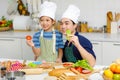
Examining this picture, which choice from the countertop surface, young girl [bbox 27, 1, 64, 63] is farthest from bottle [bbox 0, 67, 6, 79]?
the countertop surface

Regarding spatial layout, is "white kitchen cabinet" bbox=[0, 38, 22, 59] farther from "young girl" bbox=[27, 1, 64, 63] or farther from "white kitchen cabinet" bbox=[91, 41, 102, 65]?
"white kitchen cabinet" bbox=[91, 41, 102, 65]

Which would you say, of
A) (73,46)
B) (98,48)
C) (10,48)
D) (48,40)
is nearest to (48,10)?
(48,40)

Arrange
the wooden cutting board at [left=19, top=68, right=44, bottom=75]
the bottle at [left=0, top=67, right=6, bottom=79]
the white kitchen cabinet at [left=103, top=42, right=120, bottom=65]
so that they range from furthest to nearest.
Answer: the white kitchen cabinet at [left=103, top=42, right=120, bottom=65]
the wooden cutting board at [left=19, top=68, right=44, bottom=75]
the bottle at [left=0, top=67, right=6, bottom=79]

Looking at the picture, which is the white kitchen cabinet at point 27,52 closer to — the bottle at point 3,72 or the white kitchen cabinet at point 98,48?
the white kitchen cabinet at point 98,48

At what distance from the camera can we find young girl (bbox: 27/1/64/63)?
257 cm

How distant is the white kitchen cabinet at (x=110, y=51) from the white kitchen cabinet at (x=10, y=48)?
1.04 m

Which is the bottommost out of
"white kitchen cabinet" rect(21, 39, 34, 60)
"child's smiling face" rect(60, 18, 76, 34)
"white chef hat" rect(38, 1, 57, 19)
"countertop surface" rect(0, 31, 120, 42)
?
"white kitchen cabinet" rect(21, 39, 34, 60)

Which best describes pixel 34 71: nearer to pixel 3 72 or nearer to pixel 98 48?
pixel 3 72

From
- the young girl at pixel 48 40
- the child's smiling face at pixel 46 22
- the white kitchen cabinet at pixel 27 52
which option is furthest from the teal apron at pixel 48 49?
the white kitchen cabinet at pixel 27 52

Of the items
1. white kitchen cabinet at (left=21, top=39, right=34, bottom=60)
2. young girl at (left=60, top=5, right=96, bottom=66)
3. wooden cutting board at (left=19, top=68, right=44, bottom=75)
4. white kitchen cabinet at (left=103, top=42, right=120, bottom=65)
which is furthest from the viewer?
white kitchen cabinet at (left=21, top=39, right=34, bottom=60)

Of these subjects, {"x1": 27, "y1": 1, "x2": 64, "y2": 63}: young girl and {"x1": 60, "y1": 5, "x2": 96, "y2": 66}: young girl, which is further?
{"x1": 27, "y1": 1, "x2": 64, "y2": 63}: young girl

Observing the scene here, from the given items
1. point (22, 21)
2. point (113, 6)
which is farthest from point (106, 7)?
point (22, 21)

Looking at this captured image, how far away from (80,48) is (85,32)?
1419mm

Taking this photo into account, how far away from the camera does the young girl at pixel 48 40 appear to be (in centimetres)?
257
